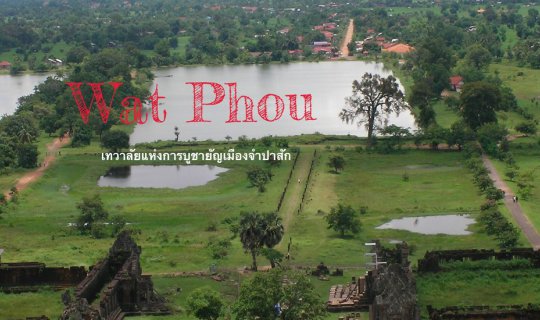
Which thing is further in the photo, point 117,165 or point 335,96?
point 335,96

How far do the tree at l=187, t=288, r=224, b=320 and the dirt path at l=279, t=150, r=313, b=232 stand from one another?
1836 centimetres

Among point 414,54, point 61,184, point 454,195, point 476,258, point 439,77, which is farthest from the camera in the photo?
point 414,54

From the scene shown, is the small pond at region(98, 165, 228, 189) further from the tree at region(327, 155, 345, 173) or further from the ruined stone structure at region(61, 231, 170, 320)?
the ruined stone structure at region(61, 231, 170, 320)

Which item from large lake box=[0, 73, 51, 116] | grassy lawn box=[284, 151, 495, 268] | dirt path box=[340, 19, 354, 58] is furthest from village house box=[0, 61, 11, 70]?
grassy lawn box=[284, 151, 495, 268]

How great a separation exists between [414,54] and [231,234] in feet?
254

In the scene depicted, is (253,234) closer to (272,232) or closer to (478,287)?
(272,232)

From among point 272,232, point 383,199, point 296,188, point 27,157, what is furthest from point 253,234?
point 27,157

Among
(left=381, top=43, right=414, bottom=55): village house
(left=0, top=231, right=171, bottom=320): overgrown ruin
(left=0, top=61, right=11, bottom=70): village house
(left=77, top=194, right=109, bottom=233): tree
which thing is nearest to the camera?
(left=0, top=231, right=171, bottom=320): overgrown ruin

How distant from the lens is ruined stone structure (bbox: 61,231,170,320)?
40469 mm

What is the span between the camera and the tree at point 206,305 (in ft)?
127

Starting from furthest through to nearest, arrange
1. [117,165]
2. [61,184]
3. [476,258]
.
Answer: [117,165] < [61,184] < [476,258]

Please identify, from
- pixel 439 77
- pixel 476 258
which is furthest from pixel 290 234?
pixel 439 77

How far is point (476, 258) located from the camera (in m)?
46.9

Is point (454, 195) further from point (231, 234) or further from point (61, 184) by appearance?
point (61, 184)
